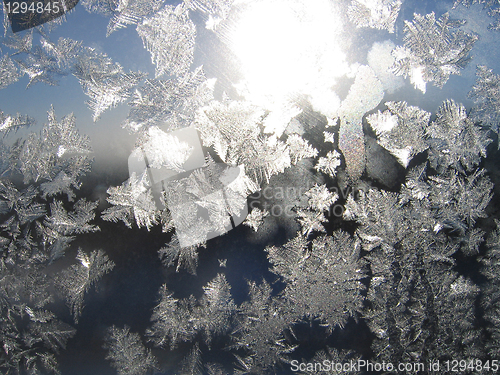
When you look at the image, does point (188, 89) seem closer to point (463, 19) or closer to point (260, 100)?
point (260, 100)

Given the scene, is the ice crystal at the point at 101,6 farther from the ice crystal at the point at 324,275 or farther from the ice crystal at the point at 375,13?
the ice crystal at the point at 324,275

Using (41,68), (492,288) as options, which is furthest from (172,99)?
(492,288)

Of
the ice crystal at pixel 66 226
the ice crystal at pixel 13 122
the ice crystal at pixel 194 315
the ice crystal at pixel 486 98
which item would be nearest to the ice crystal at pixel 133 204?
the ice crystal at pixel 66 226

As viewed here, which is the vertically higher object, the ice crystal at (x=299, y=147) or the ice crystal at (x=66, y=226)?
the ice crystal at (x=299, y=147)

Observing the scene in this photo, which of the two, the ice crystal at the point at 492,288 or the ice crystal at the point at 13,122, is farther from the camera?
the ice crystal at the point at 13,122

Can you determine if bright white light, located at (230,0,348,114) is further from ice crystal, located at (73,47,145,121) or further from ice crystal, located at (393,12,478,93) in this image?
ice crystal, located at (73,47,145,121)

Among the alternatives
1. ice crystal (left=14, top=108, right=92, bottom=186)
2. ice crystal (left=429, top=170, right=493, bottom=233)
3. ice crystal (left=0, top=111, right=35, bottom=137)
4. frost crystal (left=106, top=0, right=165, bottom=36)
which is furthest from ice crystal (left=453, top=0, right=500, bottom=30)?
ice crystal (left=0, top=111, right=35, bottom=137)

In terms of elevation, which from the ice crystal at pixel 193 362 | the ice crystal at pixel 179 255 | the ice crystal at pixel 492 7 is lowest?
the ice crystal at pixel 193 362

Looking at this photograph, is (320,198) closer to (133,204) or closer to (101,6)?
(133,204)
